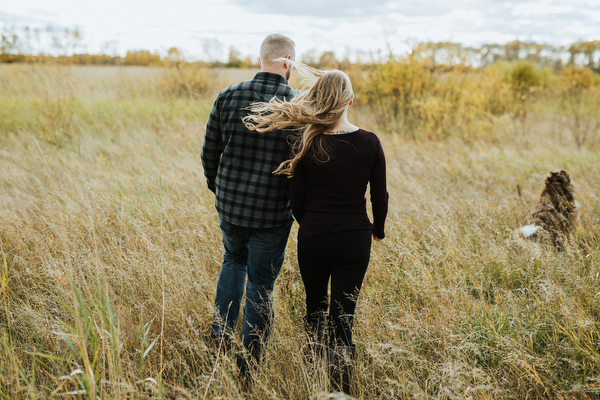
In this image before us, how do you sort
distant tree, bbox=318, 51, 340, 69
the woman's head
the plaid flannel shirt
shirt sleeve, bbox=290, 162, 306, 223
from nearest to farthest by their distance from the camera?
1. the woman's head
2. shirt sleeve, bbox=290, 162, 306, 223
3. the plaid flannel shirt
4. distant tree, bbox=318, 51, 340, 69

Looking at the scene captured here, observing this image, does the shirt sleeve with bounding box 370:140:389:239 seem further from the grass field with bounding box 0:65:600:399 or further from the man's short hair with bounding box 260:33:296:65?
the man's short hair with bounding box 260:33:296:65

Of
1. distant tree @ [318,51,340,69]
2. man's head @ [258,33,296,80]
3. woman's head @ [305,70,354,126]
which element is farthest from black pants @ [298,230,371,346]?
distant tree @ [318,51,340,69]

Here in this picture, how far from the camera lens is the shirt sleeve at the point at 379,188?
1.82 m

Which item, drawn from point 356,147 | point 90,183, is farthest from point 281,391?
point 90,183

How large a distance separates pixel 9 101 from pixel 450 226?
942 cm

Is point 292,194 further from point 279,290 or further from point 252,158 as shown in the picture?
point 279,290

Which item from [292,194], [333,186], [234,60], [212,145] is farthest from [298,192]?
[234,60]

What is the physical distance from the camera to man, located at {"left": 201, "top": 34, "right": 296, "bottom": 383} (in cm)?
197

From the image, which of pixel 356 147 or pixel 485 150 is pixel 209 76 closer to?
pixel 485 150

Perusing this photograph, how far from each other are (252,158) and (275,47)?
0.63 meters

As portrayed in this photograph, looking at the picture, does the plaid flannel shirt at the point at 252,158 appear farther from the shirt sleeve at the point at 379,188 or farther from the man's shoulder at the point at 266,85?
the shirt sleeve at the point at 379,188

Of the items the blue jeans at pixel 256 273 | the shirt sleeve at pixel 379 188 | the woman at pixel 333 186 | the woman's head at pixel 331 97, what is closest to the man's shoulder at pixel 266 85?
the woman at pixel 333 186

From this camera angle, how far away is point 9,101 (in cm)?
784

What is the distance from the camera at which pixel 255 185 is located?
78.1 inches
